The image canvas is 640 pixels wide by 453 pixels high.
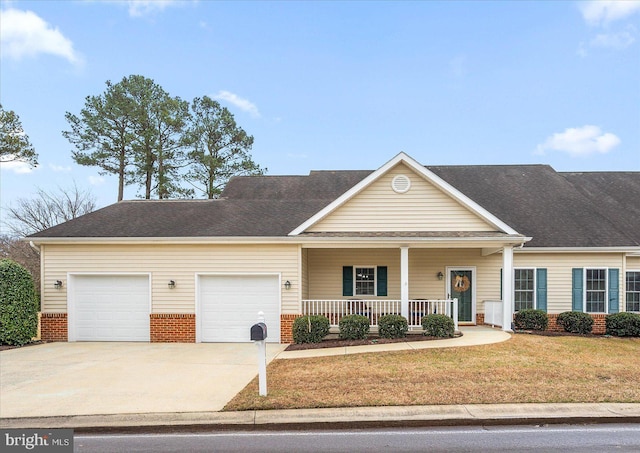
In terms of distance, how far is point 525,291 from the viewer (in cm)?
1548

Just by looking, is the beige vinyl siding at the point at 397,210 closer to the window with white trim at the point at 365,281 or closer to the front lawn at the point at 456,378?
the window with white trim at the point at 365,281

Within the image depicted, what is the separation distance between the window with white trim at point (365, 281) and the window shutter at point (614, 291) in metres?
7.87

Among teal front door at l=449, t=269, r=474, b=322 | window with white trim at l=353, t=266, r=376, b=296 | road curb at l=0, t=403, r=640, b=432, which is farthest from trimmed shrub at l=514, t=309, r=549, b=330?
road curb at l=0, t=403, r=640, b=432

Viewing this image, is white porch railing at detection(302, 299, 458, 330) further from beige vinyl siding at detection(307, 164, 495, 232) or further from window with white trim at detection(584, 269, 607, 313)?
window with white trim at detection(584, 269, 607, 313)

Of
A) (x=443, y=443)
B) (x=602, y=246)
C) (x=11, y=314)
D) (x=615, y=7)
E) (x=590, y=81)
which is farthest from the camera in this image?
(x=590, y=81)

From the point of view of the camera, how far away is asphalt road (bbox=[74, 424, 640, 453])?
536 centimetres

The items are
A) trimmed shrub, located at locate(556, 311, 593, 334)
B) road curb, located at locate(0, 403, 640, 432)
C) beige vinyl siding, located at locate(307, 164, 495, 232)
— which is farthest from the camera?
trimmed shrub, located at locate(556, 311, 593, 334)

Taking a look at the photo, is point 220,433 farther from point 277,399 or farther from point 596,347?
point 596,347

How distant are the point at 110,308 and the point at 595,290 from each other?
15.8 m

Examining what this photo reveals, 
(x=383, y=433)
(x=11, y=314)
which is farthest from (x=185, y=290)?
(x=383, y=433)

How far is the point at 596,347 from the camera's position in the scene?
1204 centimetres

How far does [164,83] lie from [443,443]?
97.2 ft

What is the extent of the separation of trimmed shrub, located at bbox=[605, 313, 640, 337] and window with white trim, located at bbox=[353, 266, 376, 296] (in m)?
7.71

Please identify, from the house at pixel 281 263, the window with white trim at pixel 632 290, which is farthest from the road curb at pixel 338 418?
the window with white trim at pixel 632 290
